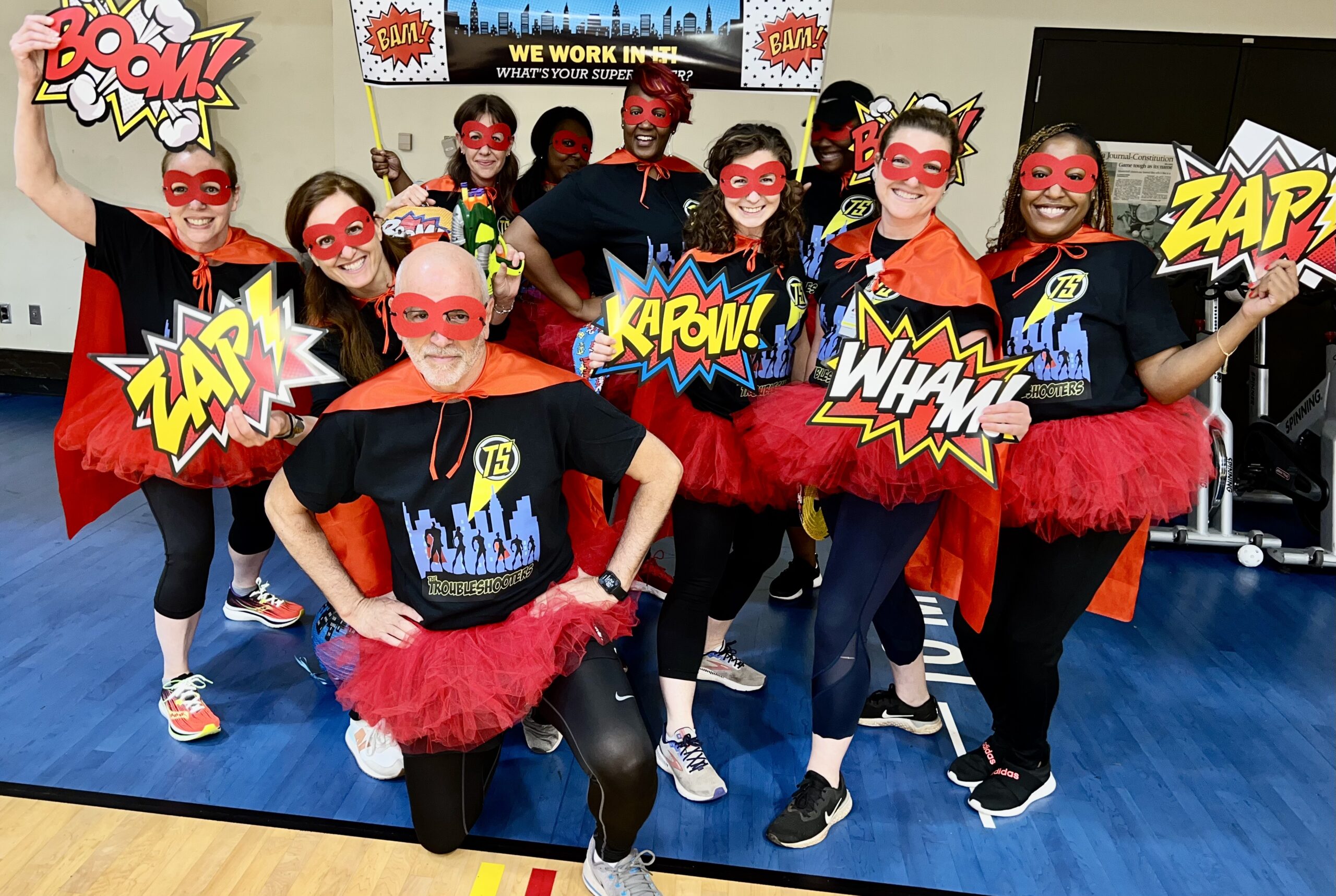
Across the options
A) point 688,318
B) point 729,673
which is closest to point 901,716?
point 729,673

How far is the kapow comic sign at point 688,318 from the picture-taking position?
2.33 meters

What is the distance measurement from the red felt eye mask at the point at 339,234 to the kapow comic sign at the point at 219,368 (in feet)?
0.48

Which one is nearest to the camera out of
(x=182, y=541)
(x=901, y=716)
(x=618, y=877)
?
(x=618, y=877)

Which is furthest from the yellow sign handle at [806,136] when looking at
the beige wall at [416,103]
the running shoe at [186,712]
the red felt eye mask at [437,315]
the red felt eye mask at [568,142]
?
the beige wall at [416,103]

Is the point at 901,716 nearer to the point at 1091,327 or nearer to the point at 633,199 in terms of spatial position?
the point at 1091,327

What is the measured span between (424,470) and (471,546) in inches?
7.9

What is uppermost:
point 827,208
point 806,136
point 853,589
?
point 806,136

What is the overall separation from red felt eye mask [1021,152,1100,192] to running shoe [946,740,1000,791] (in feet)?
5.07

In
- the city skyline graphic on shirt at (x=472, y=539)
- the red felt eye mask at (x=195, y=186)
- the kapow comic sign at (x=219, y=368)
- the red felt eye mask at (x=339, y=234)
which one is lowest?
the city skyline graphic on shirt at (x=472, y=539)

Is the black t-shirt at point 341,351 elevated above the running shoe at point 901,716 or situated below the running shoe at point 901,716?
above

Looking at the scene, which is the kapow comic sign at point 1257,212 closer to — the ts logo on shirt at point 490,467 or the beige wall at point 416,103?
the ts logo on shirt at point 490,467

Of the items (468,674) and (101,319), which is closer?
(468,674)

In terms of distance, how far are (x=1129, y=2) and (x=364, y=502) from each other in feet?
17.1

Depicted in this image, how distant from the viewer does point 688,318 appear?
233 cm
